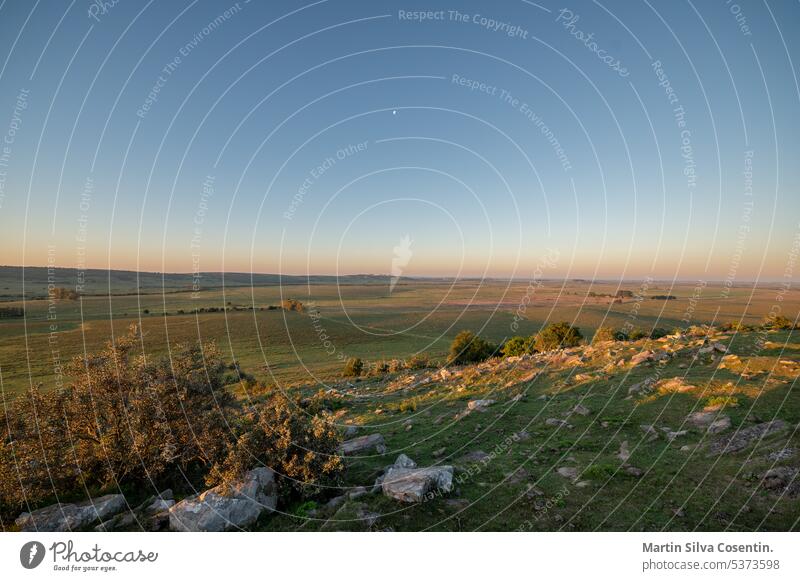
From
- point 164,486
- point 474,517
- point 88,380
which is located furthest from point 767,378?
point 88,380

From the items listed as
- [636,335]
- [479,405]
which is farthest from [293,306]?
[479,405]

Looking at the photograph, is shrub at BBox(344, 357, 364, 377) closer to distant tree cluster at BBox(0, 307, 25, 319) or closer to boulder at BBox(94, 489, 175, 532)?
boulder at BBox(94, 489, 175, 532)

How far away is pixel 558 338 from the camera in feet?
127

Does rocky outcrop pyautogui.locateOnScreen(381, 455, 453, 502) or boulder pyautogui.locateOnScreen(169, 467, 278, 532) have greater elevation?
rocky outcrop pyautogui.locateOnScreen(381, 455, 453, 502)

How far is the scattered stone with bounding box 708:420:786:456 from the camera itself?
10336mm

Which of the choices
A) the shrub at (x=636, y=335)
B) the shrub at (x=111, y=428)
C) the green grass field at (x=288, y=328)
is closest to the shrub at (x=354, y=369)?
the green grass field at (x=288, y=328)

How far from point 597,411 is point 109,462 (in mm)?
19847

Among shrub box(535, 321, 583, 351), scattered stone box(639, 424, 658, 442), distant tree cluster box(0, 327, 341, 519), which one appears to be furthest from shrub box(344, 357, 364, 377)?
scattered stone box(639, 424, 658, 442)

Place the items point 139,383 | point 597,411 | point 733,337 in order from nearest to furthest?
point 139,383 < point 597,411 < point 733,337

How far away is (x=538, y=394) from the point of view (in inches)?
729

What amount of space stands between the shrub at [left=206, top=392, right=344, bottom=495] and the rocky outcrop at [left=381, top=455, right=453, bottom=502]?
6.08 ft

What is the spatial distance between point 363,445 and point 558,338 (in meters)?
32.8
